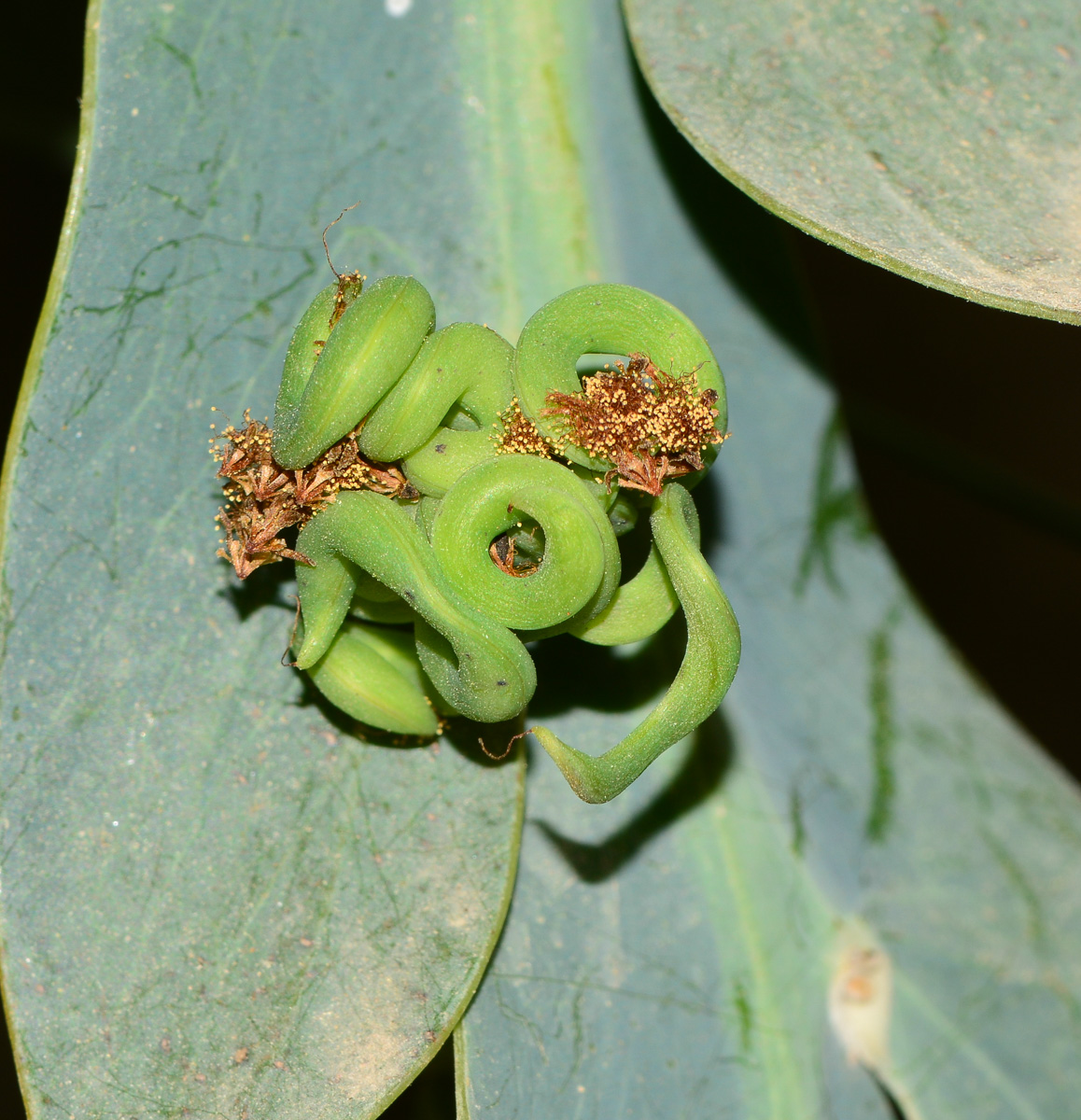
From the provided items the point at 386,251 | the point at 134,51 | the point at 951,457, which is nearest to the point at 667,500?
the point at 386,251

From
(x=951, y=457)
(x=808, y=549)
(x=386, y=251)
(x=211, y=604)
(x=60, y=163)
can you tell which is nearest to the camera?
(x=211, y=604)

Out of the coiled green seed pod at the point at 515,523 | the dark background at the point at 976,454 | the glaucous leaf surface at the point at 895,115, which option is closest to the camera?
the coiled green seed pod at the point at 515,523

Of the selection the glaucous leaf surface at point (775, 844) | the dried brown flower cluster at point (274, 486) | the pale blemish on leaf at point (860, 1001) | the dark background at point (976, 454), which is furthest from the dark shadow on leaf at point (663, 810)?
the dark background at point (976, 454)

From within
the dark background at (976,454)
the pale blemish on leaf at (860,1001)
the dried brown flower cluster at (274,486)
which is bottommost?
the dark background at (976,454)

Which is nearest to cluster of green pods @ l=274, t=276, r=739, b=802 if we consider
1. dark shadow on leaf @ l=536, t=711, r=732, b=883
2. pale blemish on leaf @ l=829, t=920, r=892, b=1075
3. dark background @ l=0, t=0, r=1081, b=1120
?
dark shadow on leaf @ l=536, t=711, r=732, b=883

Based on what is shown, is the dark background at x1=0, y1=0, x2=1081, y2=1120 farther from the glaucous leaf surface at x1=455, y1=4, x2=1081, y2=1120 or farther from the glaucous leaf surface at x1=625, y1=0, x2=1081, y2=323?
the glaucous leaf surface at x1=625, y1=0, x2=1081, y2=323

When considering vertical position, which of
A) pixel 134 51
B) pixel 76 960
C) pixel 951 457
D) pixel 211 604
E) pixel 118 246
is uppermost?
pixel 134 51

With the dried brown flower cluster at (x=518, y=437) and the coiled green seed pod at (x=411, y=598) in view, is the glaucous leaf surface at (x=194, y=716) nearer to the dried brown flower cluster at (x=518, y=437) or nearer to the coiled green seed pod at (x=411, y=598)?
the coiled green seed pod at (x=411, y=598)

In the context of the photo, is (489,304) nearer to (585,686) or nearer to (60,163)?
(585,686)
